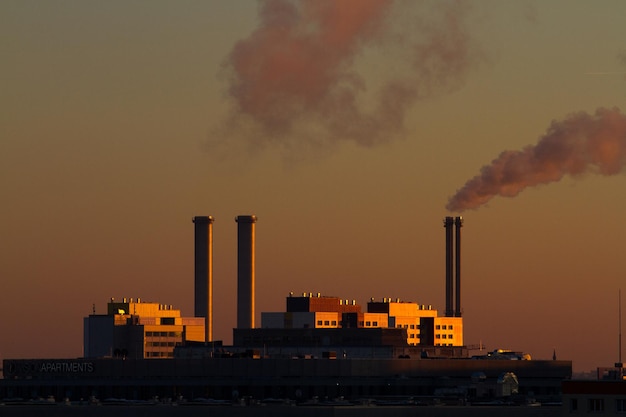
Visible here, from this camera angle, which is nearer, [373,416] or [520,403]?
[373,416]

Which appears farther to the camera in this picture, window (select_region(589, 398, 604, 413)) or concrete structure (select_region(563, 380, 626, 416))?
window (select_region(589, 398, 604, 413))

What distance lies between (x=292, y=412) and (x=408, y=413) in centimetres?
1018

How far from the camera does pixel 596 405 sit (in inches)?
5645

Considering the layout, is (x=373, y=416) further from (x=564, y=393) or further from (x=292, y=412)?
(x=564, y=393)

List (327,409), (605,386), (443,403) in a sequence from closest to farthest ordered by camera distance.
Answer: (605,386) → (327,409) → (443,403)


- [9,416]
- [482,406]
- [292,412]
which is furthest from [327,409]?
[9,416]

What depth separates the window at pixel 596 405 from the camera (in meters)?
143

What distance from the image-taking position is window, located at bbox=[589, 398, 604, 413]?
143 m

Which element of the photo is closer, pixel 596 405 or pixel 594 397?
pixel 596 405

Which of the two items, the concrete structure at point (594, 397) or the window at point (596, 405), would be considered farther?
the window at point (596, 405)

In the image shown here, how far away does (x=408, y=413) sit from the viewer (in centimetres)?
17212

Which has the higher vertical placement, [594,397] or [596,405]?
[594,397]

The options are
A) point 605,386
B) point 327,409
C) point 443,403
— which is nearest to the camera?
point 605,386

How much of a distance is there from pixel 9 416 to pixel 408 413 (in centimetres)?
3486
